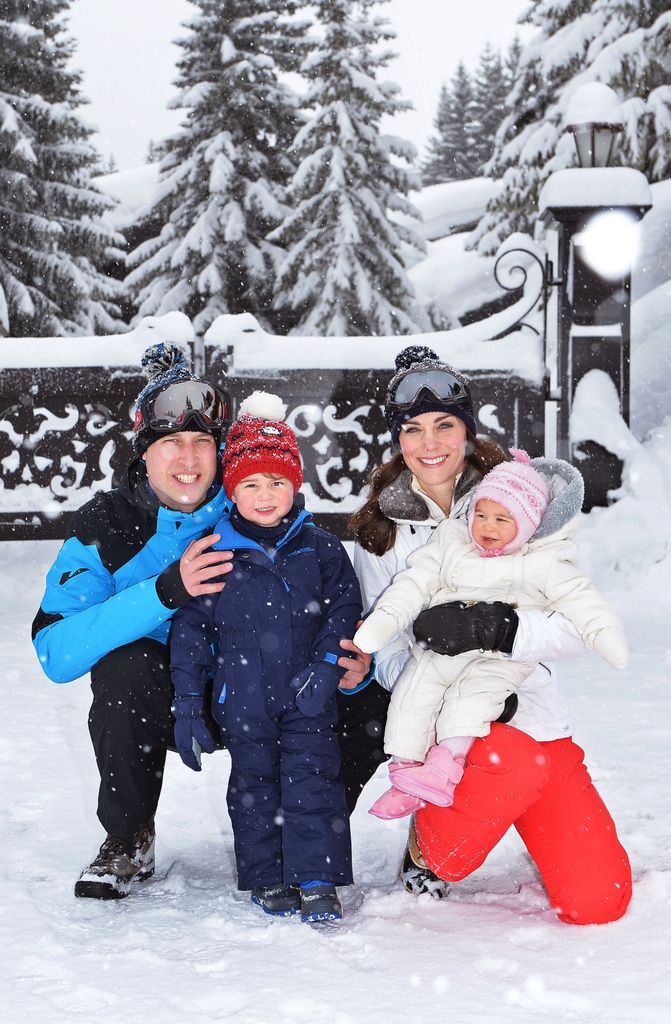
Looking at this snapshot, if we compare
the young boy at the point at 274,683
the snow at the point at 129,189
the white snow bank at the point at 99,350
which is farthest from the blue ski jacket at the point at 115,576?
the snow at the point at 129,189

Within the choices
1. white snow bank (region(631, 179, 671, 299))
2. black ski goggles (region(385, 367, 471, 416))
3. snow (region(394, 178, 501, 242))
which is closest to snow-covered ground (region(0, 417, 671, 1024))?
black ski goggles (region(385, 367, 471, 416))

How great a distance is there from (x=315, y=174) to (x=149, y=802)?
16.2m

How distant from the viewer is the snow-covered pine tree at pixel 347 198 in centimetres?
1745

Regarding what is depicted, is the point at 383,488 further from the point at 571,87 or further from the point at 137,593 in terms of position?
the point at 571,87

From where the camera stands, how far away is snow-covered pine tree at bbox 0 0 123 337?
1619cm

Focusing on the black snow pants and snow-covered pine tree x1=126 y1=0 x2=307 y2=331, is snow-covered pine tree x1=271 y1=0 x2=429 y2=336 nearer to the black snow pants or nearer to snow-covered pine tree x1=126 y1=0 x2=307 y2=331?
snow-covered pine tree x1=126 y1=0 x2=307 y2=331

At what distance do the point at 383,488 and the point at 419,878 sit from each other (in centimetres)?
113

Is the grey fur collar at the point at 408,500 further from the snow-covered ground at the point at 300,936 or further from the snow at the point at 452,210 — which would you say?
the snow at the point at 452,210

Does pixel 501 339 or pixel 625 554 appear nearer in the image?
pixel 625 554

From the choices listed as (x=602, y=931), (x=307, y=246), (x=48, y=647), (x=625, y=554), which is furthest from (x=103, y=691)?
(x=307, y=246)

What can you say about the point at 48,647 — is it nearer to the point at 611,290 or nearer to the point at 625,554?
the point at 625,554

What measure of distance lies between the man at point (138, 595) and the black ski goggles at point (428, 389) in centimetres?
56

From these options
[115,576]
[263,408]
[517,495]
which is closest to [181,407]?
[263,408]

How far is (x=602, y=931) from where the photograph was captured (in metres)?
2.43
